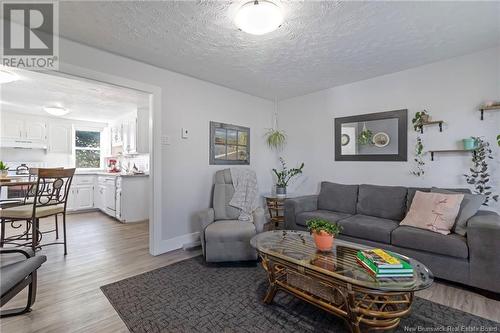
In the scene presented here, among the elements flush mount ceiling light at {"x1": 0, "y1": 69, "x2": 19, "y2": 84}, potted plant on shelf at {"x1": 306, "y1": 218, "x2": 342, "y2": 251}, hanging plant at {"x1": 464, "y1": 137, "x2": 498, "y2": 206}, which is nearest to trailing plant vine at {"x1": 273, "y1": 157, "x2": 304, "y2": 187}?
potted plant on shelf at {"x1": 306, "y1": 218, "x2": 342, "y2": 251}

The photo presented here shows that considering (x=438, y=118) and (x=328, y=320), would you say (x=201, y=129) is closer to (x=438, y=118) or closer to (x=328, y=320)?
(x=328, y=320)

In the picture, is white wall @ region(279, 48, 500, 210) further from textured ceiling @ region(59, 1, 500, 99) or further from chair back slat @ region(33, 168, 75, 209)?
chair back slat @ region(33, 168, 75, 209)

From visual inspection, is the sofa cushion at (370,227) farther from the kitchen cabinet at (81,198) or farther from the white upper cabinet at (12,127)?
the white upper cabinet at (12,127)

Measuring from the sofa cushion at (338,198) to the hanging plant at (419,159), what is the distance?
0.77m

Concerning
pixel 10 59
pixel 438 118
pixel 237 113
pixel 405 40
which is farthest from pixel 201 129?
pixel 438 118

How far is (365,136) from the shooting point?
3461mm

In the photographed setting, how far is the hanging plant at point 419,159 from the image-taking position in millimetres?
2988

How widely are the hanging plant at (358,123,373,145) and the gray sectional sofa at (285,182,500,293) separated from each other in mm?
685

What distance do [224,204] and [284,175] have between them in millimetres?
1605

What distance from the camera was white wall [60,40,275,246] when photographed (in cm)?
A: 279

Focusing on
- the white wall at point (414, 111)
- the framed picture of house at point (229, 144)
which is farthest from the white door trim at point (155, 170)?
the white wall at point (414, 111)

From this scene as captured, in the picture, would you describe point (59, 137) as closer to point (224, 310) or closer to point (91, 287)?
point (91, 287)

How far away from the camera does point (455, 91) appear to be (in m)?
2.77

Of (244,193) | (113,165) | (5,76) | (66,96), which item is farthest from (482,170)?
(113,165)
